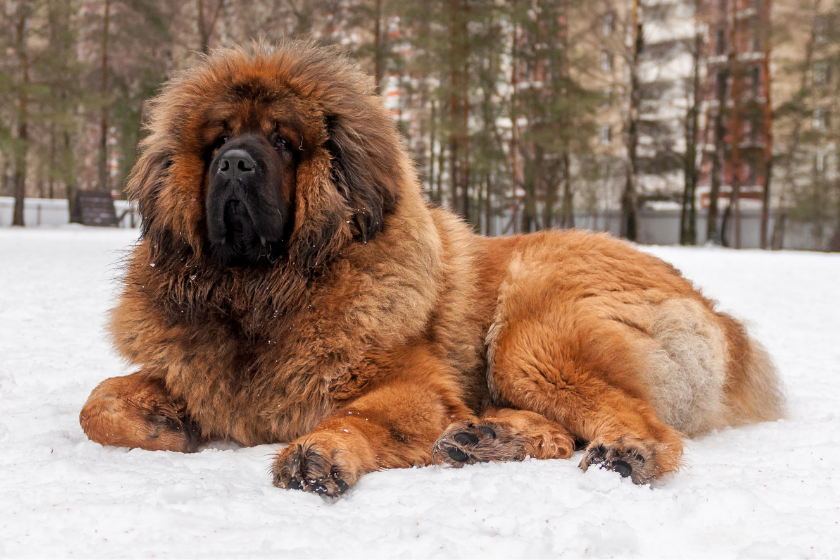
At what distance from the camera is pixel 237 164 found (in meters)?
2.80

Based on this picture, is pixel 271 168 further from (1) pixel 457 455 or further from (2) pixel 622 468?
(2) pixel 622 468

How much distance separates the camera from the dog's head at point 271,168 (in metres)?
2.99

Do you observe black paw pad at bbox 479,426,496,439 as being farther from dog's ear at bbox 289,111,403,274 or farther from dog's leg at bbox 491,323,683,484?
dog's ear at bbox 289,111,403,274

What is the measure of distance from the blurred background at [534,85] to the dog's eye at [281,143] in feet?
54.2

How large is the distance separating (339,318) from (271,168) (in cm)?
72

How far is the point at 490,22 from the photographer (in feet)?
68.9

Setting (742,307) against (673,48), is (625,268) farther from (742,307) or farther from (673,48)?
(673,48)

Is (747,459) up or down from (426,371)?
down

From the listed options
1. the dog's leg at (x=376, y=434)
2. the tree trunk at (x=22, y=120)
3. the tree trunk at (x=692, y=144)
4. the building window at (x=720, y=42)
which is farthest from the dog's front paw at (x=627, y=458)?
the building window at (x=720, y=42)

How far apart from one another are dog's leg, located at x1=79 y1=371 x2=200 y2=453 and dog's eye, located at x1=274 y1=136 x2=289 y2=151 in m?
1.20

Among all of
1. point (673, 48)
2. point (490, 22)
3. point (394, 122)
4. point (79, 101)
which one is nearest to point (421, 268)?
point (394, 122)

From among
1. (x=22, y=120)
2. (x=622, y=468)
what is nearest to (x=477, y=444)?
(x=622, y=468)

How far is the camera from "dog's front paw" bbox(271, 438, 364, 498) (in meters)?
2.23

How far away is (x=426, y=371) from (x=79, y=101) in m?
23.5
